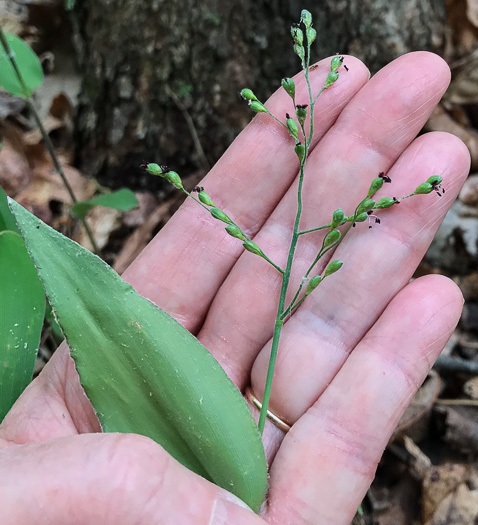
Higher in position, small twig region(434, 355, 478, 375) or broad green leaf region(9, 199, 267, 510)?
broad green leaf region(9, 199, 267, 510)

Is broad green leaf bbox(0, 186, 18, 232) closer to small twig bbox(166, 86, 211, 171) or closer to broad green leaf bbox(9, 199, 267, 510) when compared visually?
broad green leaf bbox(9, 199, 267, 510)

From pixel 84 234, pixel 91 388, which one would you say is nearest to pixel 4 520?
pixel 91 388

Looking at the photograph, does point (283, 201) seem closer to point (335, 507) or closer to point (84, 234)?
point (335, 507)

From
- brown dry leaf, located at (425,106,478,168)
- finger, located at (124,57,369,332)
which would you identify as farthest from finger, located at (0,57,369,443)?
brown dry leaf, located at (425,106,478,168)

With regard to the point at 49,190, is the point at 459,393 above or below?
below

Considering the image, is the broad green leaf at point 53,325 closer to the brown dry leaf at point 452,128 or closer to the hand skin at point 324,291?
the hand skin at point 324,291
